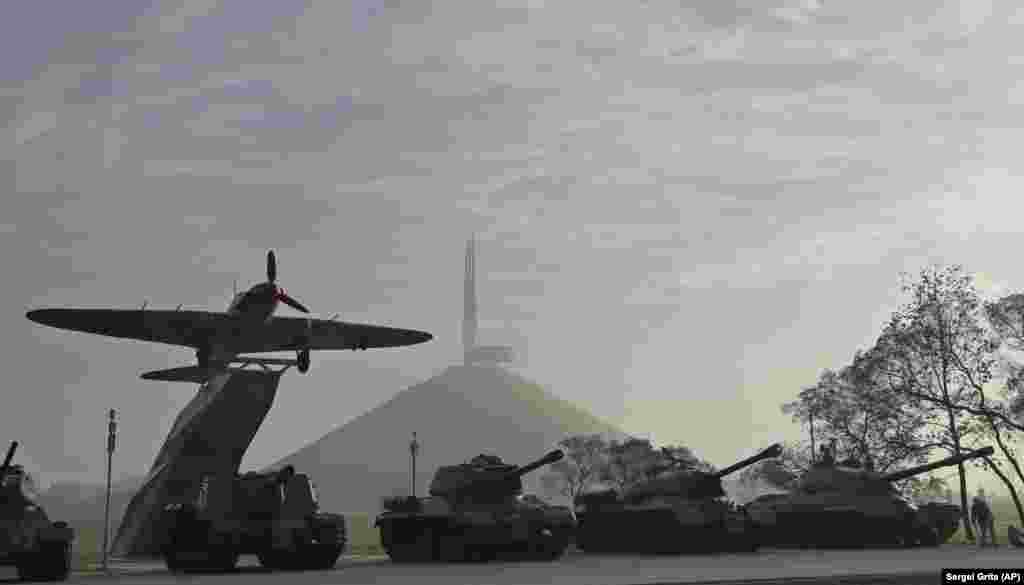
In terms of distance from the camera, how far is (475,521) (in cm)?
2956

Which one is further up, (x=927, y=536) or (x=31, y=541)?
(x=31, y=541)

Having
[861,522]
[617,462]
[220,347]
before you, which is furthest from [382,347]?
[617,462]

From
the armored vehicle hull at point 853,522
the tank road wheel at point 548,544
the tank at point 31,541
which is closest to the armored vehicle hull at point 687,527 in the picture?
the armored vehicle hull at point 853,522

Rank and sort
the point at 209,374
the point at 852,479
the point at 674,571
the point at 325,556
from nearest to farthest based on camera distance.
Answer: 1. the point at 674,571
2. the point at 325,556
3. the point at 852,479
4. the point at 209,374

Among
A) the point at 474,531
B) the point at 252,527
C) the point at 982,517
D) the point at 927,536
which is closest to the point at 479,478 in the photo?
the point at 474,531

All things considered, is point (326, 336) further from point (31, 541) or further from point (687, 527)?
point (31, 541)

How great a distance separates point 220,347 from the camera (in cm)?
3766

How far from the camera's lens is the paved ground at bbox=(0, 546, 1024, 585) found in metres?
19.9

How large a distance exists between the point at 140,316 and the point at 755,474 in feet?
202

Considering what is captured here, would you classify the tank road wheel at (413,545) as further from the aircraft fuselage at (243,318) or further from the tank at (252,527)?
the aircraft fuselage at (243,318)

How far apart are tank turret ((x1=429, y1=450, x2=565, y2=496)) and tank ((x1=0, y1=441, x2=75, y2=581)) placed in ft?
34.2

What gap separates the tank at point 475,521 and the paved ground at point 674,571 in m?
2.04

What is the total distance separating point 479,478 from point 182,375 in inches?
586

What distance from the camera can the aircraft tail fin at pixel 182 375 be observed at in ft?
129
